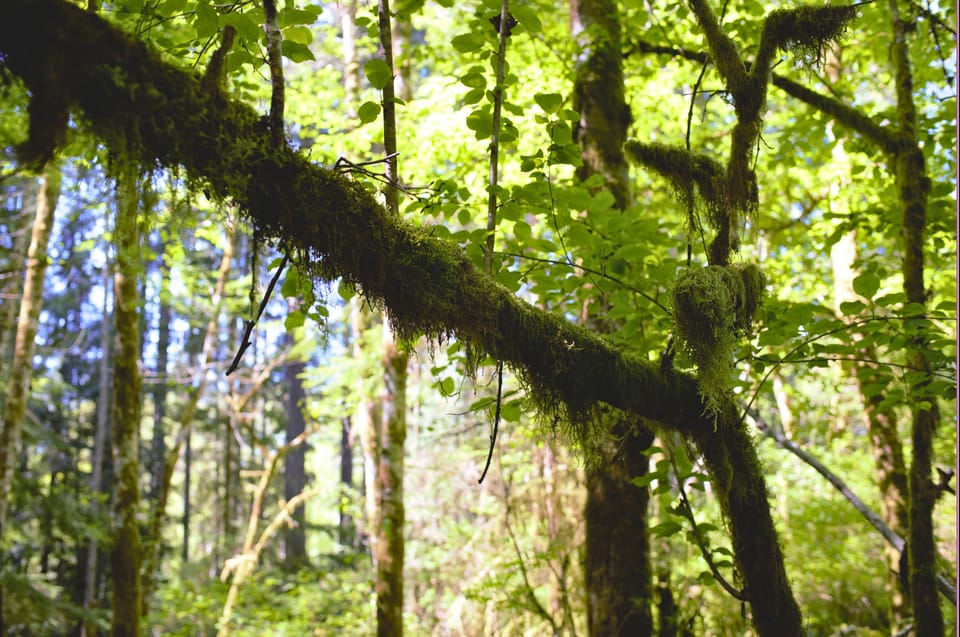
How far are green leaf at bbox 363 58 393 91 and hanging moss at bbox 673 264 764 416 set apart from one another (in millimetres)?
1401

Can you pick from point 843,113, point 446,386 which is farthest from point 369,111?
point 843,113

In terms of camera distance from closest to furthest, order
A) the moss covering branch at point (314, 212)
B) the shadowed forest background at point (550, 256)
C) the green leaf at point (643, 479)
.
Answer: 1. the moss covering branch at point (314, 212)
2. the shadowed forest background at point (550, 256)
3. the green leaf at point (643, 479)

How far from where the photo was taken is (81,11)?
1.38 meters

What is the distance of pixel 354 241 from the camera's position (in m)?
1.82

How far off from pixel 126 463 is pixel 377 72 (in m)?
5.58

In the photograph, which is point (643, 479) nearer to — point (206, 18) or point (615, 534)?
point (615, 534)

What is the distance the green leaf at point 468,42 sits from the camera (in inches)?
110

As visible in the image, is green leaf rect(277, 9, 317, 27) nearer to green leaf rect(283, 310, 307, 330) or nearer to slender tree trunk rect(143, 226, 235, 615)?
green leaf rect(283, 310, 307, 330)

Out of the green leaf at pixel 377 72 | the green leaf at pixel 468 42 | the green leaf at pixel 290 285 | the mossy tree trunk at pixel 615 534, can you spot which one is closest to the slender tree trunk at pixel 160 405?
the mossy tree trunk at pixel 615 534

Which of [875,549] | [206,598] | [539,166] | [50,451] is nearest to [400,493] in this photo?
[539,166]

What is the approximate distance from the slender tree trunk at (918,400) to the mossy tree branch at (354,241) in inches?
43.5

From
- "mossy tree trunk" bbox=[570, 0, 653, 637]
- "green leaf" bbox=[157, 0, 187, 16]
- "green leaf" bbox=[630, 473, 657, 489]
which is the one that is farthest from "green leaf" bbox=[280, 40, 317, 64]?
"green leaf" bbox=[630, 473, 657, 489]

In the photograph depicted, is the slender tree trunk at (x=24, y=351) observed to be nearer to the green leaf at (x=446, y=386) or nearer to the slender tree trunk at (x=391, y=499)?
the slender tree trunk at (x=391, y=499)

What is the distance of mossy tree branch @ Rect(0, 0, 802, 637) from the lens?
136 centimetres
